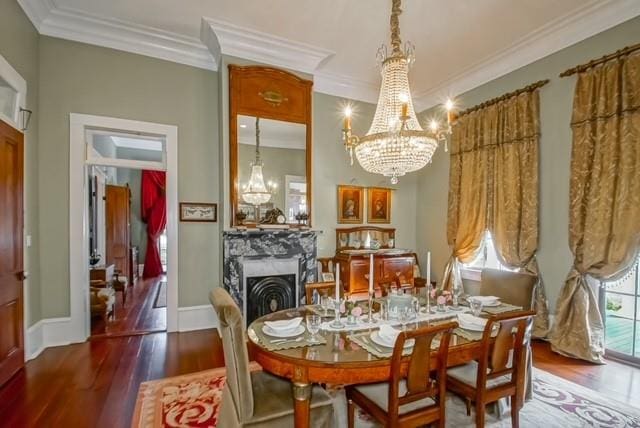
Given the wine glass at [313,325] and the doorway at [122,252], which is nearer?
the wine glass at [313,325]

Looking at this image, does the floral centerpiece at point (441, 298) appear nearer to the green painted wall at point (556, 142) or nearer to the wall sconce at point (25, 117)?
the green painted wall at point (556, 142)

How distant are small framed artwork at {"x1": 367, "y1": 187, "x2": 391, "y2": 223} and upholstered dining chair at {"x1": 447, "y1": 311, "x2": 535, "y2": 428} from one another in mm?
3415

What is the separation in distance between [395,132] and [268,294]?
2.64 metres

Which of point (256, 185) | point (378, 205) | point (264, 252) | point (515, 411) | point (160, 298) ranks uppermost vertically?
point (256, 185)

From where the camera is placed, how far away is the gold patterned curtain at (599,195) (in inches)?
118

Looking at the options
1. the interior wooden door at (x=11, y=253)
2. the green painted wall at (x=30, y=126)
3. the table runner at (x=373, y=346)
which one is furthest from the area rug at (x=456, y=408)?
the green painted wall at (x=30, y=126)

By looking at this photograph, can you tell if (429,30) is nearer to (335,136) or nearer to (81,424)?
(335,136)

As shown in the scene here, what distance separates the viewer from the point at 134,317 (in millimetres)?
4602

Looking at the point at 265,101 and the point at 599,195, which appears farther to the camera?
the point at 265,101

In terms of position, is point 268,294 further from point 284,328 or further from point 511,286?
point 511,286

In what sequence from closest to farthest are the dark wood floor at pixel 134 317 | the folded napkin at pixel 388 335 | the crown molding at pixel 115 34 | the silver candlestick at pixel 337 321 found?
the folded napkin at pixel 388 335 < the silver candlestick at pixel 337 321 < the crown molding at pixel 115 34 < the dark wood floor at pixel 134 317

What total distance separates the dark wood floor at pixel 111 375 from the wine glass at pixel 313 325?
4.77ft

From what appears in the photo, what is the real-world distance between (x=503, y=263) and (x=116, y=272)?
6.61 meters

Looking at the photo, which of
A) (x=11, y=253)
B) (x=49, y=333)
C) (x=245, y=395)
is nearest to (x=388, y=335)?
(x=245, y=395)
